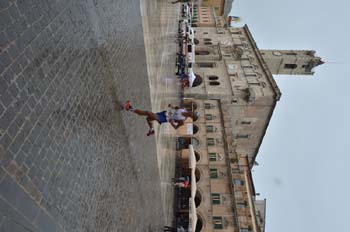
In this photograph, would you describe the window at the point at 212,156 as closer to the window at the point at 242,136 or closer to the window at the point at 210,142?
the window at the point at 210,142

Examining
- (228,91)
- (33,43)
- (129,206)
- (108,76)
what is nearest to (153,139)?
(129,206)

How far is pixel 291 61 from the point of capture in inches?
1489

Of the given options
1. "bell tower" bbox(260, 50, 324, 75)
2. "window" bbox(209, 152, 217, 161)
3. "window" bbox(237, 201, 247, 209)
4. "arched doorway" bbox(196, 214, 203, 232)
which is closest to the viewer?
"window" bbox(237, 201, 247, 209)

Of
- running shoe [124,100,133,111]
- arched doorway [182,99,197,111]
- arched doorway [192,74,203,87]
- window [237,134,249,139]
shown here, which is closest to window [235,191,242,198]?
arched doorway [182,99,197,111]

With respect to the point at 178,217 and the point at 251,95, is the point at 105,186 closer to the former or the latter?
the point at 178,217

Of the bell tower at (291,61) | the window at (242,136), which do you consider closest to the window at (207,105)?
the window at (242,136)

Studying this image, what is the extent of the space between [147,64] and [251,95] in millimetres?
16717

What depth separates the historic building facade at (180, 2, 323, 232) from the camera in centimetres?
2269

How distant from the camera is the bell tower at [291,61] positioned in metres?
37.5

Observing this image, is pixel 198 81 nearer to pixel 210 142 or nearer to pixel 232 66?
pixel 232 66

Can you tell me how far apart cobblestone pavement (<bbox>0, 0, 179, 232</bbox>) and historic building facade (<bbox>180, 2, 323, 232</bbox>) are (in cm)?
1257

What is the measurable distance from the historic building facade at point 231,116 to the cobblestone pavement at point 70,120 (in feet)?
41.2

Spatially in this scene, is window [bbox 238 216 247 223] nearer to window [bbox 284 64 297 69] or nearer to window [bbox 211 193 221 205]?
window [bbox 211 193 221 205]

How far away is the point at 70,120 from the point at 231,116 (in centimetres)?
2464
